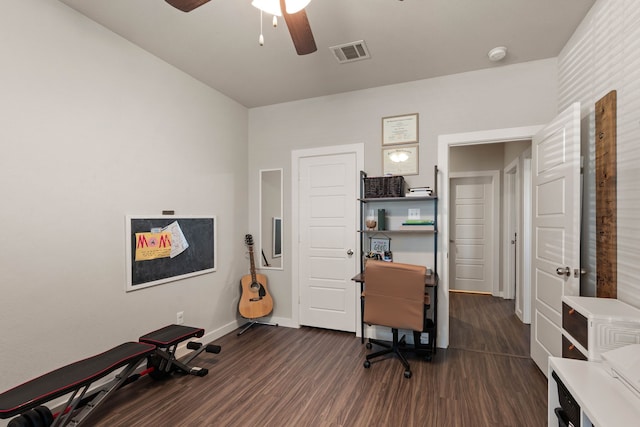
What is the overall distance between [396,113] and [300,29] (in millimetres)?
1914

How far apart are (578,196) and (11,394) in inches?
141

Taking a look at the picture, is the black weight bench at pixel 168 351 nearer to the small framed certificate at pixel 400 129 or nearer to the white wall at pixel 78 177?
the white wall at pixel 78 177

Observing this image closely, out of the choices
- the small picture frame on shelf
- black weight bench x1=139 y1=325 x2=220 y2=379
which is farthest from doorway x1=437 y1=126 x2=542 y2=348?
black weight bench x1=139 y1=325 x2=220 y2=379

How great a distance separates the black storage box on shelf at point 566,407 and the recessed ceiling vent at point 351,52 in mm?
2578

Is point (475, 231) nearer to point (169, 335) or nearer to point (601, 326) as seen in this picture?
point (601, 326)

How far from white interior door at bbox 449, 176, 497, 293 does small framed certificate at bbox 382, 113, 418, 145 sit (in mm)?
2821

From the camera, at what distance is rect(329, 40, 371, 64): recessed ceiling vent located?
2.53m

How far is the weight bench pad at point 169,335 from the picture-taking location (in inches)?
92.6

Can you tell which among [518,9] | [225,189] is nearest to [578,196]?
[518,9]

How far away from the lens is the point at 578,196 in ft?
6.59

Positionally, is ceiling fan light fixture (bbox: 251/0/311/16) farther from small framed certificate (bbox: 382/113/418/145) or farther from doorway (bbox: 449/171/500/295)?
doorway (bbox: 449/171/500/295)

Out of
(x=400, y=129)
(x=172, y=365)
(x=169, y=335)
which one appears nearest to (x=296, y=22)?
(x=400, y=129)

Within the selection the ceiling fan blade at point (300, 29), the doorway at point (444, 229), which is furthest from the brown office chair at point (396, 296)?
the ceiling fan blade at point (300, 29)

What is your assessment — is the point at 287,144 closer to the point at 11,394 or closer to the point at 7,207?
the point at 7,207
